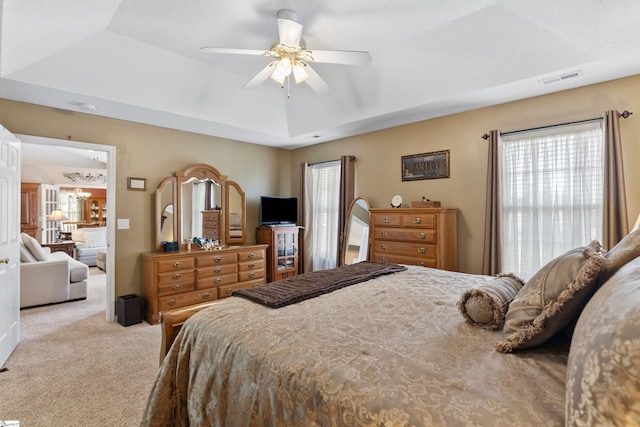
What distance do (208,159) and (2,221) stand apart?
250cm

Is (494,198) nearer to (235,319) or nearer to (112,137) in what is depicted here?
(235,319)

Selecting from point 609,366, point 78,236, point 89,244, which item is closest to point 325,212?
point 609,366

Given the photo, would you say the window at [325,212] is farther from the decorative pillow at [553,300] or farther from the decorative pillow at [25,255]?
the decorative pillow at [25,255]

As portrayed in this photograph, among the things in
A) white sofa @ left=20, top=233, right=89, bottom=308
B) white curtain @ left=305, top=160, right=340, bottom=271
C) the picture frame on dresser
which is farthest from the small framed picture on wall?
the picture frame on dresser

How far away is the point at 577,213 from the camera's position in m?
2.99

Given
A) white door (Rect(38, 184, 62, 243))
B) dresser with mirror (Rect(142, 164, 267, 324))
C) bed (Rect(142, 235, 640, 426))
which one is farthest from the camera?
white door (Rect(38, 184, 62, 243))

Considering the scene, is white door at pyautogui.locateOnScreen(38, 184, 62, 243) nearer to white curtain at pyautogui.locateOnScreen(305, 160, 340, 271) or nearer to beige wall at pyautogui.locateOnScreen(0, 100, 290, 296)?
beige wall at pyautogui.locateOnScreen(0, 100, 290, 296)

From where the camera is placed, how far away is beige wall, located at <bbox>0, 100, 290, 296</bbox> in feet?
11.2

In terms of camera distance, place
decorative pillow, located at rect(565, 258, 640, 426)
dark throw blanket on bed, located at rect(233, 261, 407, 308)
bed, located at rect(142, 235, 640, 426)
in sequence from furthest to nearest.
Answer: dark throw blanket on bed, located at rect(233, 261, 407, 308), bed, located at rect(142, 235, 640, 426), decorative pillow, located at rect(565, 258, 640, 426)

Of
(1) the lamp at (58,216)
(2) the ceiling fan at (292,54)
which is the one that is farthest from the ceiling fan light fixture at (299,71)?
(1) the lamp at (58,216)

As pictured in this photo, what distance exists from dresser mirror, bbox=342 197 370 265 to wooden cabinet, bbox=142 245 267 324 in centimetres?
139

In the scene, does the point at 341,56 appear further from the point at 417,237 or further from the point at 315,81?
the point at 417,237

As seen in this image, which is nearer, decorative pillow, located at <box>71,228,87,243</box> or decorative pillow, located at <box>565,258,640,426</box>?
decorative pillow, located at <box>565,258,640,426</box>

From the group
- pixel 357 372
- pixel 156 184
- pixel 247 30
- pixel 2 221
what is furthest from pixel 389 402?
pixel 156 184
